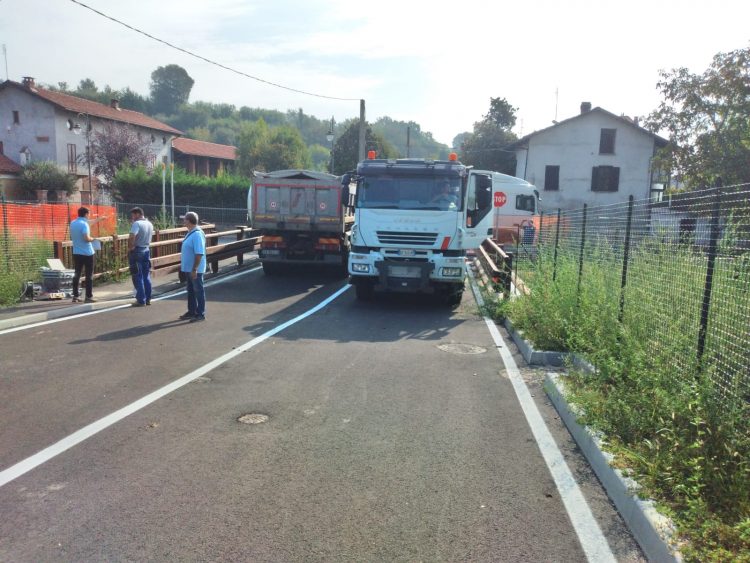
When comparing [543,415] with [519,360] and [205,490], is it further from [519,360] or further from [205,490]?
[205,490]

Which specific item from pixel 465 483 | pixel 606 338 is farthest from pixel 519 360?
pixel 465 483

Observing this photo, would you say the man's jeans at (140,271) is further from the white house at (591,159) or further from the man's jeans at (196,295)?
the white house at (591,159)

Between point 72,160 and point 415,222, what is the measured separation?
46.6m

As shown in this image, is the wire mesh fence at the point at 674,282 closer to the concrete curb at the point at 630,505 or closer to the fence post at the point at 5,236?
the concrete curb at the point at 630,505

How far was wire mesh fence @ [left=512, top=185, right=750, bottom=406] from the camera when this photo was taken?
15.2 feet

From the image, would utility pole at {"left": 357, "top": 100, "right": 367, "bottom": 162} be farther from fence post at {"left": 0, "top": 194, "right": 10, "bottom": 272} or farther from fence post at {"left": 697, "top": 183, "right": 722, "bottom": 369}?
fence post at {"left": 697, "top": 183, "right": 722, "bottom": 369}

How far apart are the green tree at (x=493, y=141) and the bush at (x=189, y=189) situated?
71.8 feet

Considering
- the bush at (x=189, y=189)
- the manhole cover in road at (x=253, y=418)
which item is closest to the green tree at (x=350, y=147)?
the bush at (x=189, y=189)

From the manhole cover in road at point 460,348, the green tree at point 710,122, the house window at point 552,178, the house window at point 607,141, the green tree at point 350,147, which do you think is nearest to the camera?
the manhole cover in road at point 460,348

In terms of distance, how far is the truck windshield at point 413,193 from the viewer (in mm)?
12008

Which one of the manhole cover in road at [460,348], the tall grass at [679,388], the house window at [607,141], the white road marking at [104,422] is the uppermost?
the house window at [607,141]

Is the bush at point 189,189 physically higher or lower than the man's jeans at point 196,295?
higher

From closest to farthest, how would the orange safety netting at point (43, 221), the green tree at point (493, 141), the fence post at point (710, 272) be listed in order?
the fence post at point (710, 272) < the orange safety netting at point (43, 221) < the green tree at point (493, 141)

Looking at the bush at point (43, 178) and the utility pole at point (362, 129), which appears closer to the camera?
the utility pole at point (362, 129)
